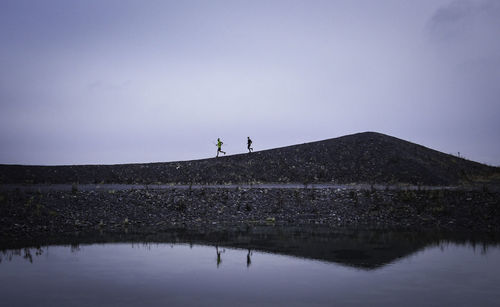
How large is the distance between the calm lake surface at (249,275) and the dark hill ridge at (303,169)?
78.3 ft

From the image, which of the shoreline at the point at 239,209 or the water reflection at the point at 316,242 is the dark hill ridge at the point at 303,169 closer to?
the shoreline at the point at 239,209

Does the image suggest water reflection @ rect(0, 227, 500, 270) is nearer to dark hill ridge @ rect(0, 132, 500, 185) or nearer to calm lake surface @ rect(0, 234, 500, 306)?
calm lake surface @ rect(0, 234, 500, 306)

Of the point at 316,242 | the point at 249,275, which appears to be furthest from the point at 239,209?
the point at 249,275

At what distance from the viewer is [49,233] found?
20453mm

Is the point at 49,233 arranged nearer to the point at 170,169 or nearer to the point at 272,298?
the point at 272,298

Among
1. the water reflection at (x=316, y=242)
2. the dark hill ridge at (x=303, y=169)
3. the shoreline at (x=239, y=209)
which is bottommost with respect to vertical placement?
the water reflection at (x=316, y=242)

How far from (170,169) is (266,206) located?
19.4 meters

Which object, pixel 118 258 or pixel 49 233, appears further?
pixel 49 233

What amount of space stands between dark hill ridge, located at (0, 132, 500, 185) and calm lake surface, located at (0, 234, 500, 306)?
78.3 feet

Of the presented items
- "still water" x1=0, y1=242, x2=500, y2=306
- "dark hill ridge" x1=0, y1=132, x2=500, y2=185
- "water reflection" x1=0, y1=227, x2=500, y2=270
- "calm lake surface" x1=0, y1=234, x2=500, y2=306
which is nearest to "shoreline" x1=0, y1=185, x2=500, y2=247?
"water reflection" x1=0, y1=227, x2=500, y2=270

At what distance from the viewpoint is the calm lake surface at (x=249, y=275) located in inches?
408

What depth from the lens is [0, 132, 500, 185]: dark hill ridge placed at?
4069 cm

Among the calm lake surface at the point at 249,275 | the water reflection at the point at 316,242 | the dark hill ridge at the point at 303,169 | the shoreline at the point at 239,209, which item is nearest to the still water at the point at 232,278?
the calm lake surface at the point at 249,275

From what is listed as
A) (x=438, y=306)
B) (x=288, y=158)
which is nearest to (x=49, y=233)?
(x=438, y=306)
